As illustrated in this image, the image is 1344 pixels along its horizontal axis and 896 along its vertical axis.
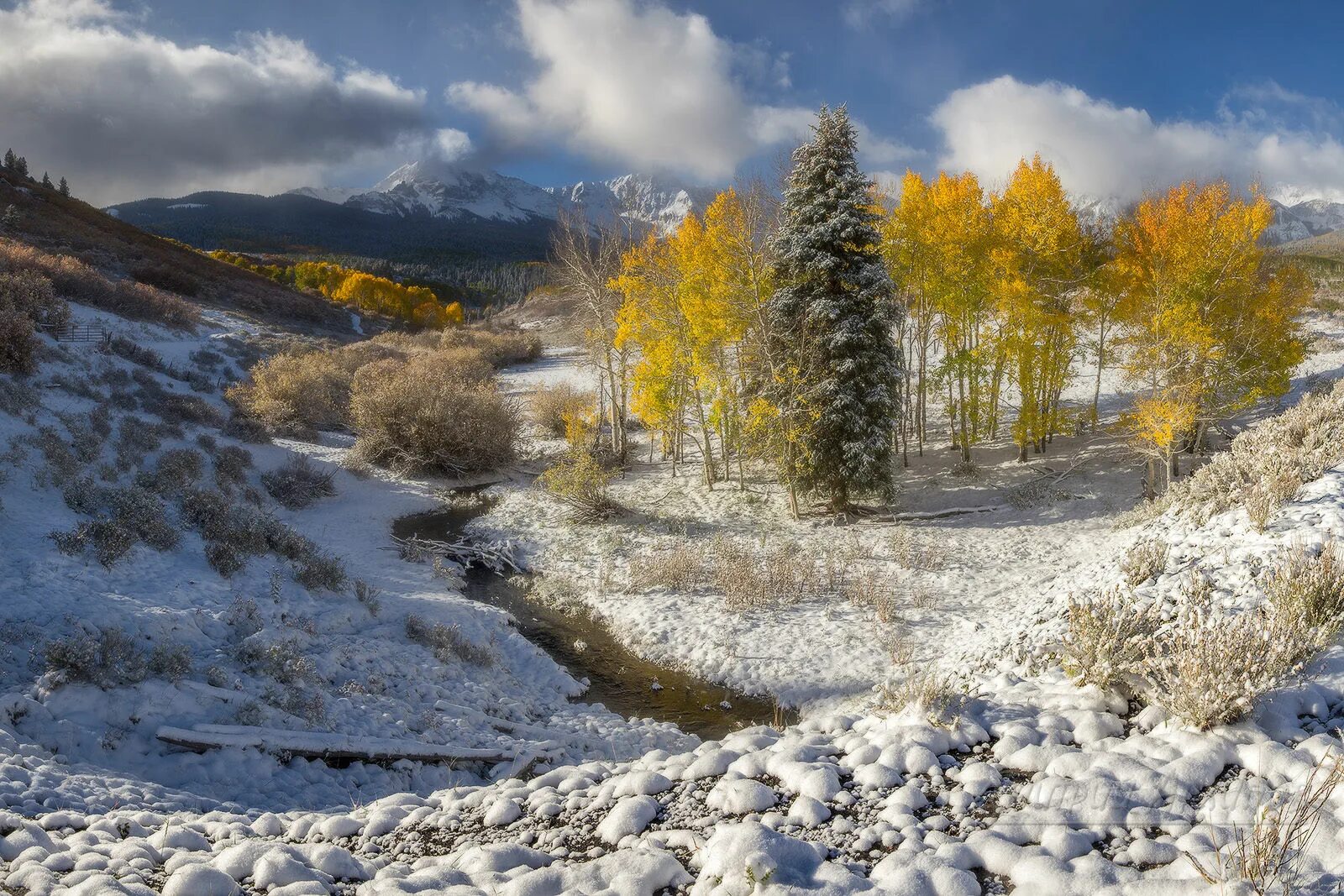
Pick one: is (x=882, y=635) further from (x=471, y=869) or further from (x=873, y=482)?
(x=471, y=869)

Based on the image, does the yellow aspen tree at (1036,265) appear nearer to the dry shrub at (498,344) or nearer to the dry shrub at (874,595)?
the dry shrub at (874,595)

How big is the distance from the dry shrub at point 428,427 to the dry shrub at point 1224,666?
917 inches

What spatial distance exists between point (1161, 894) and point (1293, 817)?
91 centimetres

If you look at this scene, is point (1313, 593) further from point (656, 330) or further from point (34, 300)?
point (34, 300)

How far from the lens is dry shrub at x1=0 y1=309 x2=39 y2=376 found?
15.4 metres

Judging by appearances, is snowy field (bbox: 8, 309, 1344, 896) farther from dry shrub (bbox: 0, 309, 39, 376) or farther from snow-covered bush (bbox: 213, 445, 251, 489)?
snow-covered bush (bbox: 213, 445, 251, 489)

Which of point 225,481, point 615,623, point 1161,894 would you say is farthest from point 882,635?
point 225,481

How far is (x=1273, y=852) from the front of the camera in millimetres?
2818

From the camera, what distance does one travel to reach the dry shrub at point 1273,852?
2.76 metres

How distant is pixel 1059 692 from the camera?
5.05 metres

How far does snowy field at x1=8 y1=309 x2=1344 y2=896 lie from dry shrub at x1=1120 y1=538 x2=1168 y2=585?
28 cm

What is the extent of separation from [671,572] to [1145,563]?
949cm

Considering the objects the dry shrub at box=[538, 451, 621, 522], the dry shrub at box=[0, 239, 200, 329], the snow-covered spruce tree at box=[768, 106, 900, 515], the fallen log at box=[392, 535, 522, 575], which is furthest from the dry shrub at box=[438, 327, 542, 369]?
the snow-covered spruce tree at box=[768, 106, 900, 515]

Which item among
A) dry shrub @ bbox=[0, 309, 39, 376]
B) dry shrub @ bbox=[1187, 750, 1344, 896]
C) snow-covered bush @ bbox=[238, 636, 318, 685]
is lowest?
snow-covered bush @ bbox=[238, 636, 318, 685]
